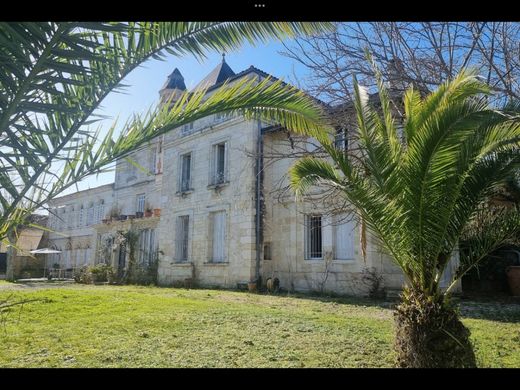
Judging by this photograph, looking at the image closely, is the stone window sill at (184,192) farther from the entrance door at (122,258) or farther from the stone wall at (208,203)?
the entrance door at (122,258)

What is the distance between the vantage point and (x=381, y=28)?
287 inches

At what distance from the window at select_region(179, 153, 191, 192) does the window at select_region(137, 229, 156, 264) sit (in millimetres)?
2845

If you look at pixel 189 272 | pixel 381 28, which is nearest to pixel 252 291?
pixel 189 272

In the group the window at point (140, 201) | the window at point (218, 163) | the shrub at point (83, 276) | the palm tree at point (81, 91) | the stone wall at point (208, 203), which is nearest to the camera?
the palm tree at point (81, 91)

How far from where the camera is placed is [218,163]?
16.3 m

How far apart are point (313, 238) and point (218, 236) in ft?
12.9

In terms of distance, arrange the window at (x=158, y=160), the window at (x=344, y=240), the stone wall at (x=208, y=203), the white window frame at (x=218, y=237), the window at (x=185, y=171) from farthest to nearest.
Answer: the window at (x=158, y=160), the window at (x=185, y=171), the white window frame at (x=218, y=237), the stone wall at (x=208, y=203), the window at (x=344, y=240)

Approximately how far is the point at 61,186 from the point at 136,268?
52.0 ft

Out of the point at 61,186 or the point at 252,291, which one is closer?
the point at 61,186

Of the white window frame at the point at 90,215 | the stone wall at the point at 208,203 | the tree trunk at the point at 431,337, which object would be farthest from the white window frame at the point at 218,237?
the tree trunk at the point at 431,337

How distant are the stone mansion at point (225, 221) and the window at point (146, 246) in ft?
0.15

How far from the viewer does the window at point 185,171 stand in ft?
57.3

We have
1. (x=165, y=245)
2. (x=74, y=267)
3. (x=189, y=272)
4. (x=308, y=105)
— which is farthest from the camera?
(x=74, y=267)

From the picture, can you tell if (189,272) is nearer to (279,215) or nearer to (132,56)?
(279,215)
